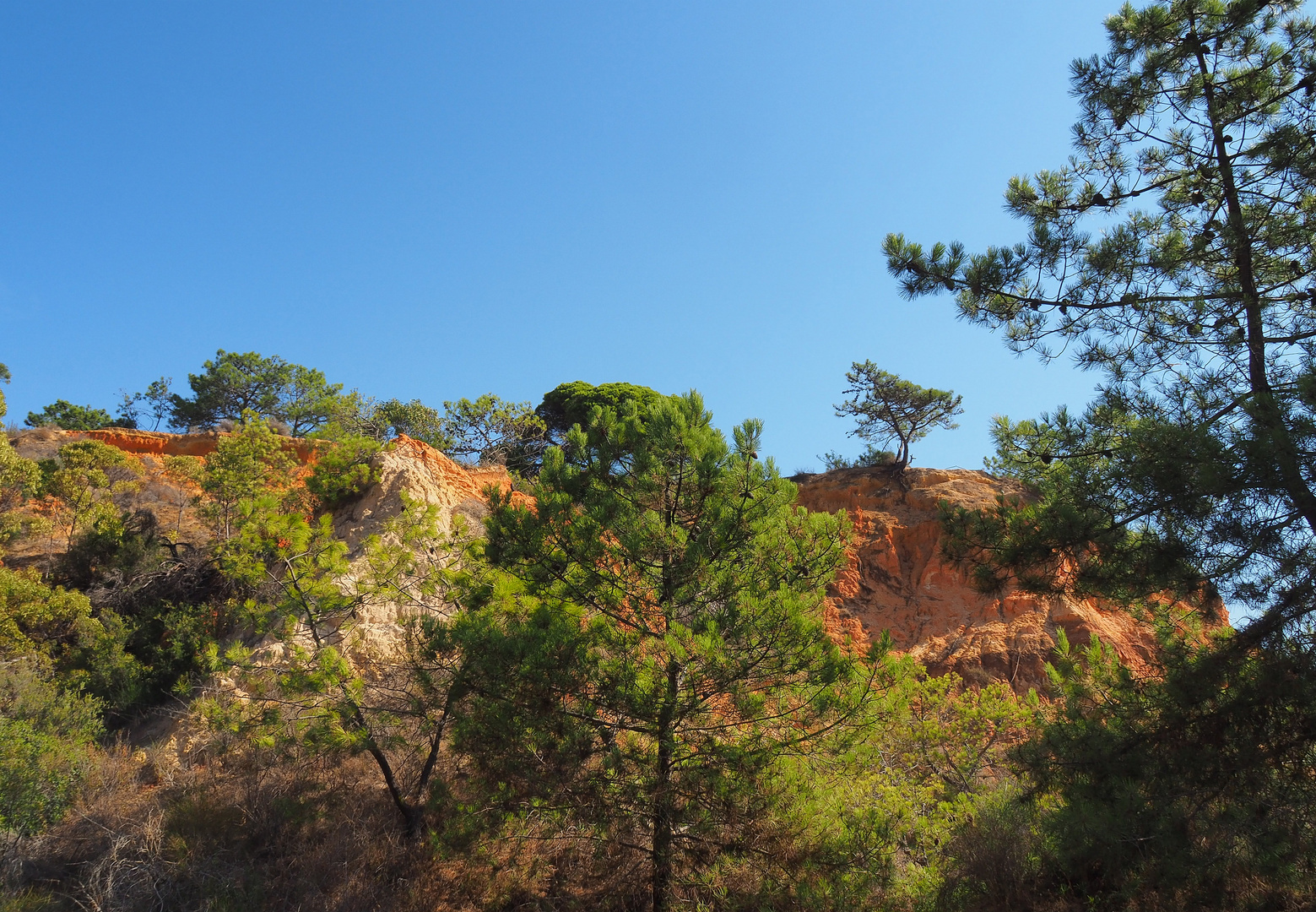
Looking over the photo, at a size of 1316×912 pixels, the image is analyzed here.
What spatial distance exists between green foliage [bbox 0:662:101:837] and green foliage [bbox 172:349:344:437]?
25092mm

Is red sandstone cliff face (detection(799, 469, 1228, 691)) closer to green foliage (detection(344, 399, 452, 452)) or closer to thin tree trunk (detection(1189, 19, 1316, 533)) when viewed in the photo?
thin tree trunk (detection(1189, 19, 1316, 533))

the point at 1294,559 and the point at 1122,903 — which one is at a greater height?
the point at 1294,559

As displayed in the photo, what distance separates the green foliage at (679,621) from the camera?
291 inches

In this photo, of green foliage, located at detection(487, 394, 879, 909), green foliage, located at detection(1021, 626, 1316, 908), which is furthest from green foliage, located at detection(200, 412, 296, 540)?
green foliage, located at detection(1021, 626, 1316, 908)

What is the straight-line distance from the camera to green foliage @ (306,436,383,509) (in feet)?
55.1

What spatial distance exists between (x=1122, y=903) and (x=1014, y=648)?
9266 mm

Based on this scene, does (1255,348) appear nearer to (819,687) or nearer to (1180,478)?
(1180,478)

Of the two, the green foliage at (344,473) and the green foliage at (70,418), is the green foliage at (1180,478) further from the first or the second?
the green foliage at (70,418)

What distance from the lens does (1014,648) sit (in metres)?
15.5

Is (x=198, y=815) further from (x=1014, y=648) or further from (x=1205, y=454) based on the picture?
(x=1014, y=648)

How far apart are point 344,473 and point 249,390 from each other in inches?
982

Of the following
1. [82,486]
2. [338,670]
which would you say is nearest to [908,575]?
[338,670]

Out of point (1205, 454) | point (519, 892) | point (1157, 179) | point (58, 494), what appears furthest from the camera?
point (58, 494)

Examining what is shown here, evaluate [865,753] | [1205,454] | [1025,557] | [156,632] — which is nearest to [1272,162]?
[1205,454]
